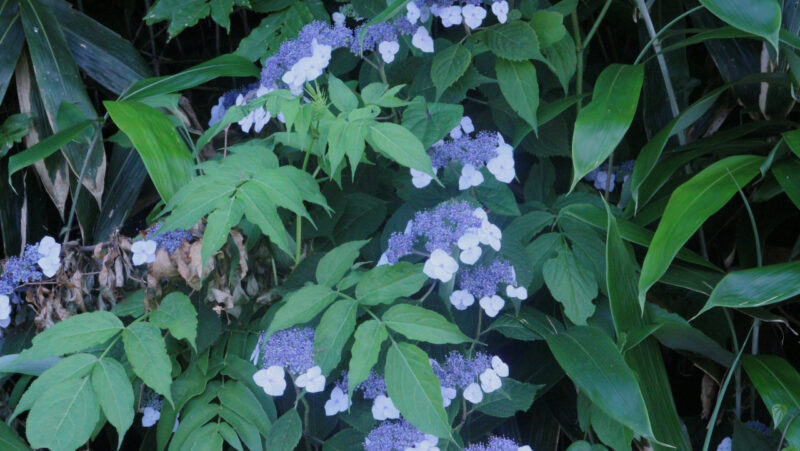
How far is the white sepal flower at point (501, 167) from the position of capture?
1050 millimetres

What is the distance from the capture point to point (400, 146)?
917 mm

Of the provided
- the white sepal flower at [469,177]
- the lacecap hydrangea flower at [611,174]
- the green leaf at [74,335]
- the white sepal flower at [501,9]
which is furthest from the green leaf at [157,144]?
the lacecap hydrangea flower at [611,174]

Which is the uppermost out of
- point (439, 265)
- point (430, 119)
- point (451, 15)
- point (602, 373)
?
point (451, 15)

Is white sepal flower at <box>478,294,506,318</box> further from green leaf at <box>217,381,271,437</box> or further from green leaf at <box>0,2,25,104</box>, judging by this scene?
green leaf at <box>0,2,25,104</box>

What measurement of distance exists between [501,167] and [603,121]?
16 cm

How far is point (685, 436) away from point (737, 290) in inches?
9.6

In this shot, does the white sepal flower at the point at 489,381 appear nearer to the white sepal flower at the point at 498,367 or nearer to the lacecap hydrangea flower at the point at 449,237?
the white sepal flower at the point at 498,367

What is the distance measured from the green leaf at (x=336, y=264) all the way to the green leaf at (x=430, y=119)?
0.58ft

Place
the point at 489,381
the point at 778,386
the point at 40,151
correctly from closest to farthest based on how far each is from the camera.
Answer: the point at 489,381 < the point at 778,386 < the point at 40,151

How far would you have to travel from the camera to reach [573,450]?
3.38 feet

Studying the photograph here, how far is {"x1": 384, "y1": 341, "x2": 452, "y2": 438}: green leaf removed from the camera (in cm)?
85

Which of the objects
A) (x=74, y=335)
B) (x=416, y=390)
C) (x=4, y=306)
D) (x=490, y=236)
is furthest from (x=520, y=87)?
(x=4, y=306)

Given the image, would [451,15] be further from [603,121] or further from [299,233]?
[299,233]

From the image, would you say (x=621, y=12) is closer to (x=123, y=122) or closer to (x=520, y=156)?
(x=520, y=156)
